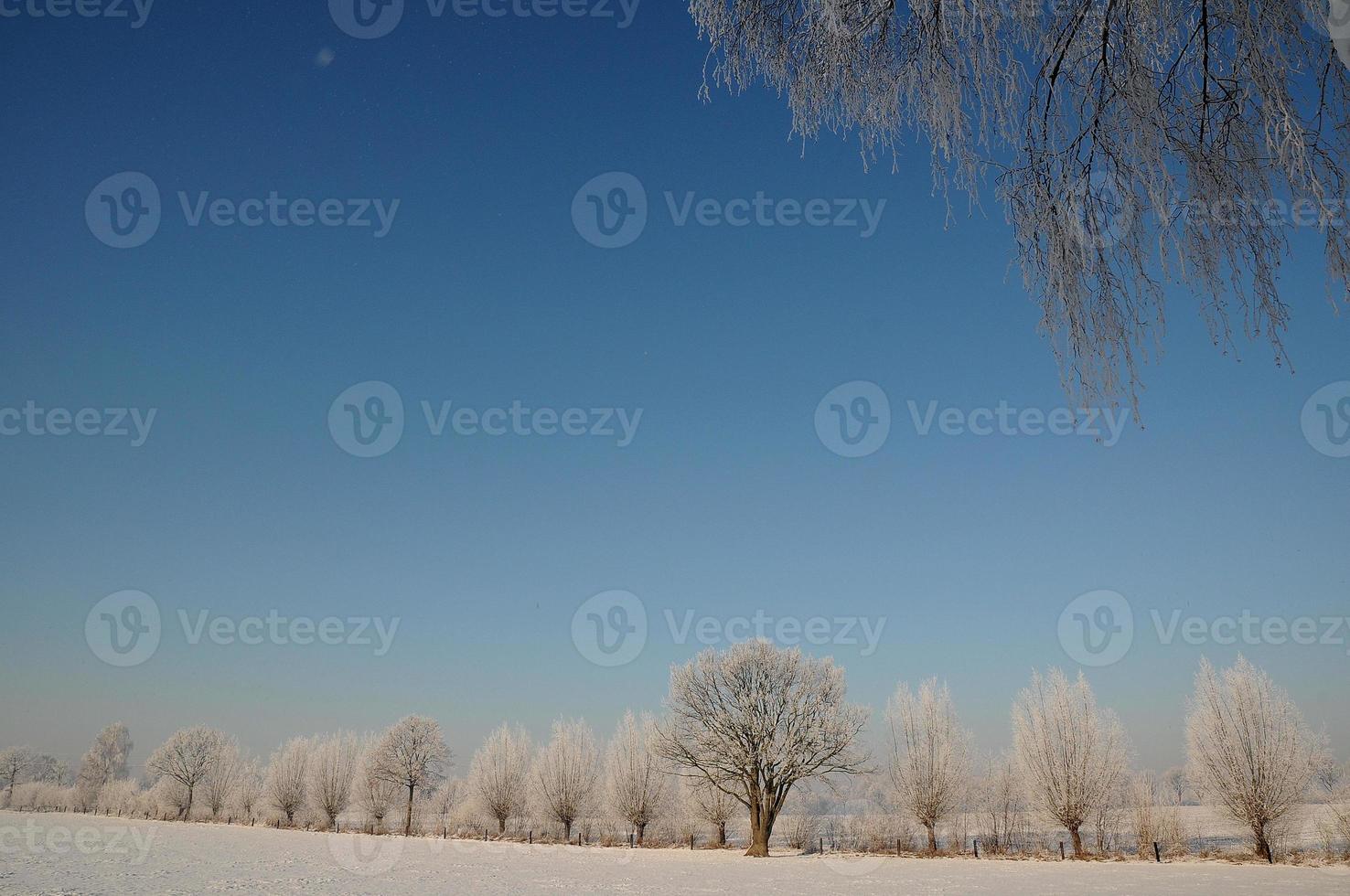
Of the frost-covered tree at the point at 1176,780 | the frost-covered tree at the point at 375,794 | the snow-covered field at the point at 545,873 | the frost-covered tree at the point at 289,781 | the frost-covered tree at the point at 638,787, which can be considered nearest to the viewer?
the snow-covered field at the point at 545,873

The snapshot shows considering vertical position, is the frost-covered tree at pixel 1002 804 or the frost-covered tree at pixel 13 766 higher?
the frost-covered tree at pixel 1002 804

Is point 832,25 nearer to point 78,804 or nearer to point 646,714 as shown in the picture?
point 646,714

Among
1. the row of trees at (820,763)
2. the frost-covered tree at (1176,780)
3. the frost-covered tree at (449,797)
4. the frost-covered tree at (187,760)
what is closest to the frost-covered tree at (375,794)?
the row of trees at (820,763)

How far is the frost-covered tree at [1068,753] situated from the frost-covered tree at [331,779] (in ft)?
152

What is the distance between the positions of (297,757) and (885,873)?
54.8 m

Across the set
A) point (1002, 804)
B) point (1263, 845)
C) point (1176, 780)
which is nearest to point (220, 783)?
point (1002, 804)

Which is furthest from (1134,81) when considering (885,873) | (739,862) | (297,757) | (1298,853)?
(297,757)

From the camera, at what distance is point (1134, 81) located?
3053mm

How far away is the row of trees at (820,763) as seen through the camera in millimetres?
27188

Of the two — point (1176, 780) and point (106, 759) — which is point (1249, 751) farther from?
point (106, 759)

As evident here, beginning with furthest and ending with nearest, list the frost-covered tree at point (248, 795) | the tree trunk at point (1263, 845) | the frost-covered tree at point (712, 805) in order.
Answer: the frost-covered tree at point (248, 795) → the frost-covered tree at point (712, 805) → the tree trunk at point (1263, 845)

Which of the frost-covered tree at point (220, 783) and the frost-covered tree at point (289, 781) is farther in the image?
the frost-covered tree at point (220, 783)

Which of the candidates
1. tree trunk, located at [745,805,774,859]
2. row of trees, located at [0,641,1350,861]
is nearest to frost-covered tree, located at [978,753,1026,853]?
row of trees, located at [0,641,1350,861]

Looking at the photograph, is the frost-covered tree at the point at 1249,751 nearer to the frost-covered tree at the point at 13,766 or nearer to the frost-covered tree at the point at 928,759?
the frost-covered tree at the point at 928,759
